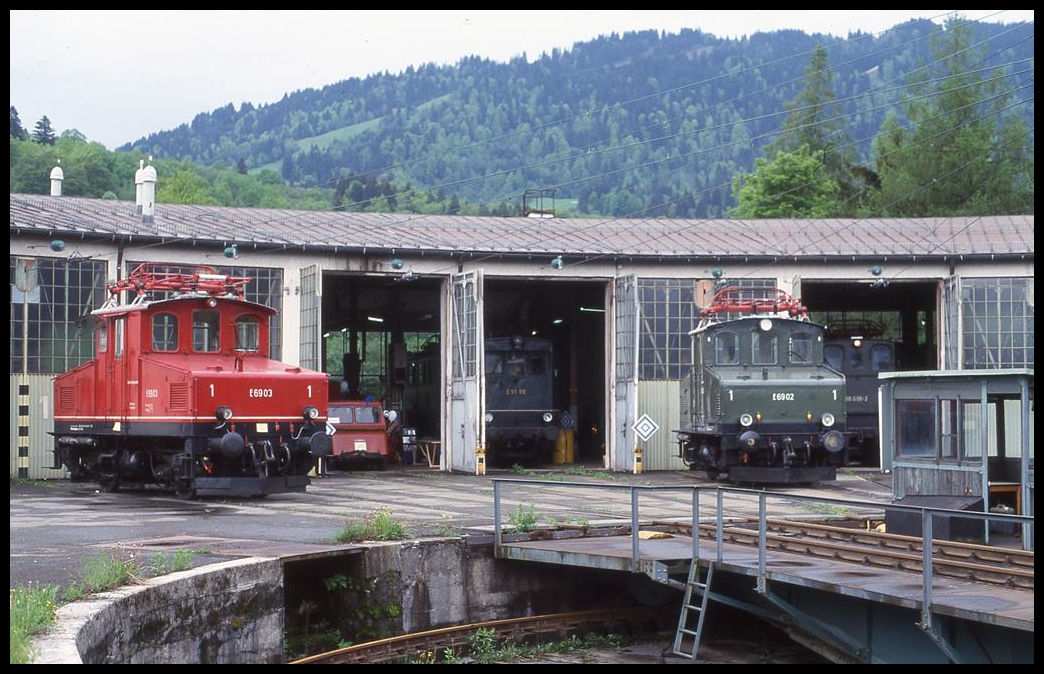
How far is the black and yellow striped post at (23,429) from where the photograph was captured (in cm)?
2569

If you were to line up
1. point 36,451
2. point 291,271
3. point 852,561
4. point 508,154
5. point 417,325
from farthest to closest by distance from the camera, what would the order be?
1. point 508,154
2. point 417,325
3. point 291,271
4. point 36,451
5. point 852,561

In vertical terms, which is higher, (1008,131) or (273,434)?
(1008,131)

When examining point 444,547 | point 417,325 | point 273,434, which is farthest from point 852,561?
point 417,325

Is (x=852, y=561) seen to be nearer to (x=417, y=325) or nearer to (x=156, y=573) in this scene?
(x=156, y=573)

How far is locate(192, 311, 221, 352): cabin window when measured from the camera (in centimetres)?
2114


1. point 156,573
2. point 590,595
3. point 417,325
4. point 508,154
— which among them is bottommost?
point 590,595

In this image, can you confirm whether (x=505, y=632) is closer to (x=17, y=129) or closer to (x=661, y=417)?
(x=661, y=417)

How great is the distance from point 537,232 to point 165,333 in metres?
13.6

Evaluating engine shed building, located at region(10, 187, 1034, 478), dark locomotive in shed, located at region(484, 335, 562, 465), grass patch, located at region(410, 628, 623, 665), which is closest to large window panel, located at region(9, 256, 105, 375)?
engine shed building, located at region(10, 187, 1034, 478)

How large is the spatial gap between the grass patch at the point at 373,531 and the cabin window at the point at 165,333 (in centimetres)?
704

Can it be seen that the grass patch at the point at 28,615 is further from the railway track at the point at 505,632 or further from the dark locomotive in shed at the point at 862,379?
the dark locomotive in shed at the point at 862,379

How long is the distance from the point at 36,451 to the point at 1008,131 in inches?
2199

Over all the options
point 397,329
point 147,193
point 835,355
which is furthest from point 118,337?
point 835,355

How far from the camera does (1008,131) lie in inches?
2662
